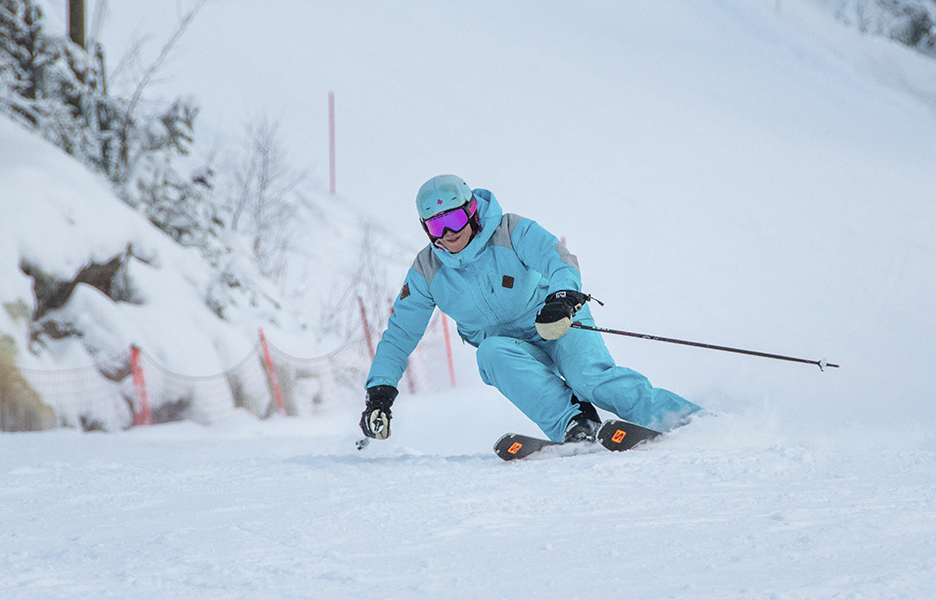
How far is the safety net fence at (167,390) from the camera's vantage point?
5.81 metres

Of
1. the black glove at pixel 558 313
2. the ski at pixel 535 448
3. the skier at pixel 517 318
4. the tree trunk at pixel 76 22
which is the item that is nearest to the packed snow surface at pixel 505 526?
the ski at pixel 535 448

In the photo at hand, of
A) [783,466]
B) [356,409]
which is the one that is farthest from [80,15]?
[783,466]

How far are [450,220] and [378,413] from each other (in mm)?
841

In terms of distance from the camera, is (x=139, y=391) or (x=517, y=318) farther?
(x=139, y=391)

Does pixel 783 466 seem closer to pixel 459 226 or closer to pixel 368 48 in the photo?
pixel 459 226

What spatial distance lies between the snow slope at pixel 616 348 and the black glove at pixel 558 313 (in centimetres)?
46

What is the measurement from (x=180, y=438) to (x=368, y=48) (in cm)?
1975

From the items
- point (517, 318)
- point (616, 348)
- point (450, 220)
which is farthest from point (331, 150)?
point (450, 220)

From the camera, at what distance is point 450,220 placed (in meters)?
3.01

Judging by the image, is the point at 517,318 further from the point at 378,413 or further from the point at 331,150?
the point at 331,150

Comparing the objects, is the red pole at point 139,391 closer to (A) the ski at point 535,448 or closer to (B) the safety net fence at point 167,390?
(B) the safety net fence at point 167,390

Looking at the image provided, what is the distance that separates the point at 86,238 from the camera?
22.3ft

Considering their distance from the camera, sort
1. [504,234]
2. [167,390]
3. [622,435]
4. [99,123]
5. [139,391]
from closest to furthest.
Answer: [622,435] → [504,234] → [139,391] → [167,390] → [99,123]

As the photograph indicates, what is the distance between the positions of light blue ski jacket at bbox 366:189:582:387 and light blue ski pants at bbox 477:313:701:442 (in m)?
0.16
